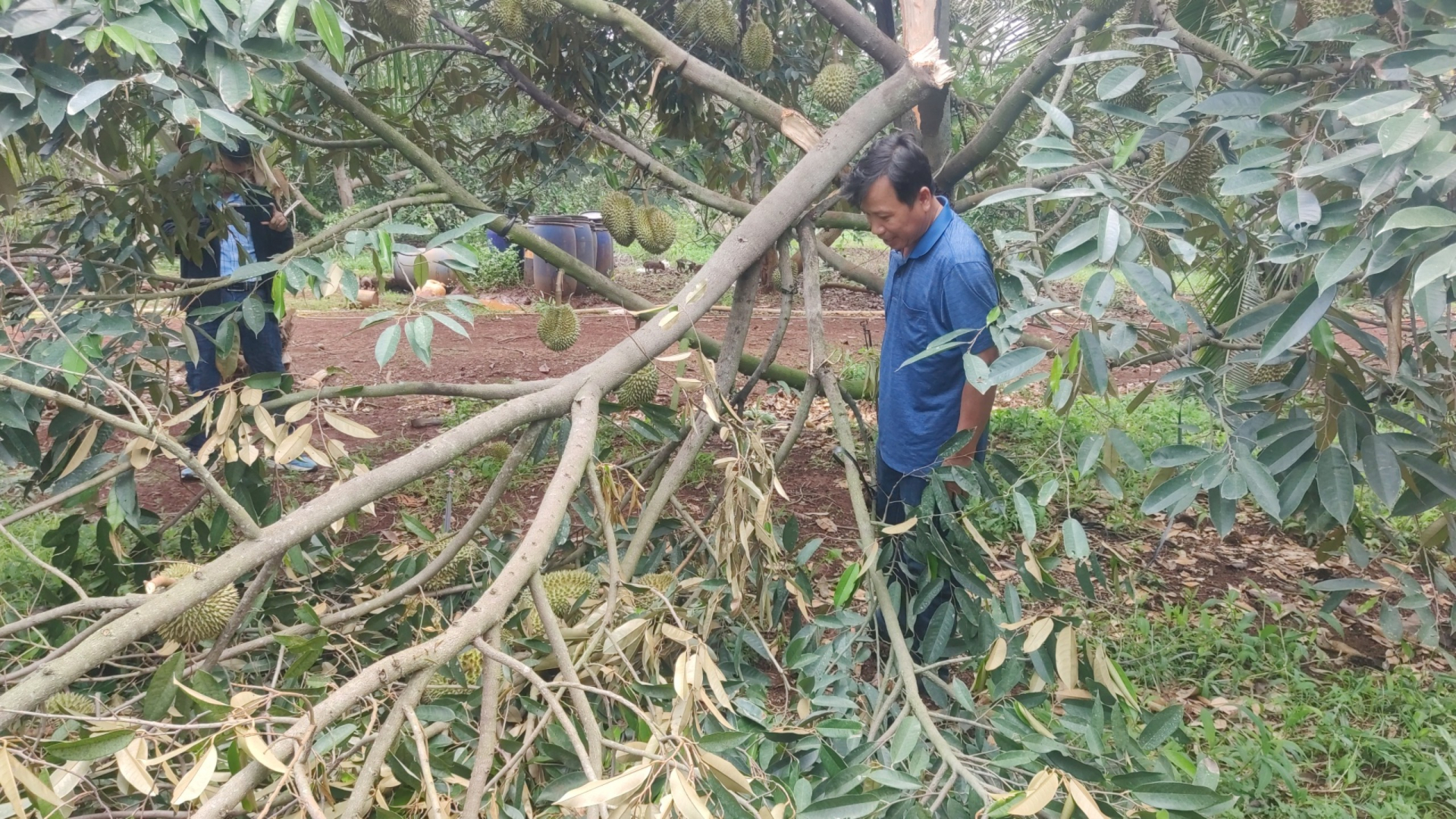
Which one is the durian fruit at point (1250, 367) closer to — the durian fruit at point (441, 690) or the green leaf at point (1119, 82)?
the green leaf at point (1119, 82)

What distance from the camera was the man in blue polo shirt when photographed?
1916mm

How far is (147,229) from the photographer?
2.24 metres

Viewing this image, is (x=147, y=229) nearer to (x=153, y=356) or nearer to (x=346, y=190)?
(x=153, y=356)

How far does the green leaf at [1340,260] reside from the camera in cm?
107

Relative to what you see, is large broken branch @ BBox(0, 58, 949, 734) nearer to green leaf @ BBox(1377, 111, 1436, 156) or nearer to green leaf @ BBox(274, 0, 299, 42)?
green leaf @ BBox(274, 0, 299, 42)

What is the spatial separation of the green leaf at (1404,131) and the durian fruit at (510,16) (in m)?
2.55

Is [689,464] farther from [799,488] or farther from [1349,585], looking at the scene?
[799,488]

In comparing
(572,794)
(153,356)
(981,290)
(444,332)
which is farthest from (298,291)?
(444,332)

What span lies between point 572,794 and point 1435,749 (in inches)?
92.9

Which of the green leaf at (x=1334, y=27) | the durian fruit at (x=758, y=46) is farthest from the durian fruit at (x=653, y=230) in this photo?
the green leaf at (x=1334, y=27)

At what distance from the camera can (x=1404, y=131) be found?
1.01 meters

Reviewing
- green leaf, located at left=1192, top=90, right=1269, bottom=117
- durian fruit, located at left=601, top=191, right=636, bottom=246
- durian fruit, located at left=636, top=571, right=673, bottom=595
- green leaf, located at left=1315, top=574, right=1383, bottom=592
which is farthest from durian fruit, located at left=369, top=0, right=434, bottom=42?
green leaf, located at left=1315, top=574, right=1383, bottom=592

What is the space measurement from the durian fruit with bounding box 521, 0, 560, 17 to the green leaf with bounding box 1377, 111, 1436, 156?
7.88ft

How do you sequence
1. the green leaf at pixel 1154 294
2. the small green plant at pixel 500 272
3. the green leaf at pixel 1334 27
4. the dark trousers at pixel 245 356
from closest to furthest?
the green leaf at pixel 1154 294 < the green leaf at pixel 1334 27 < the dark trousers at pixel 245 356 < the small green plant at pixel 500 272
